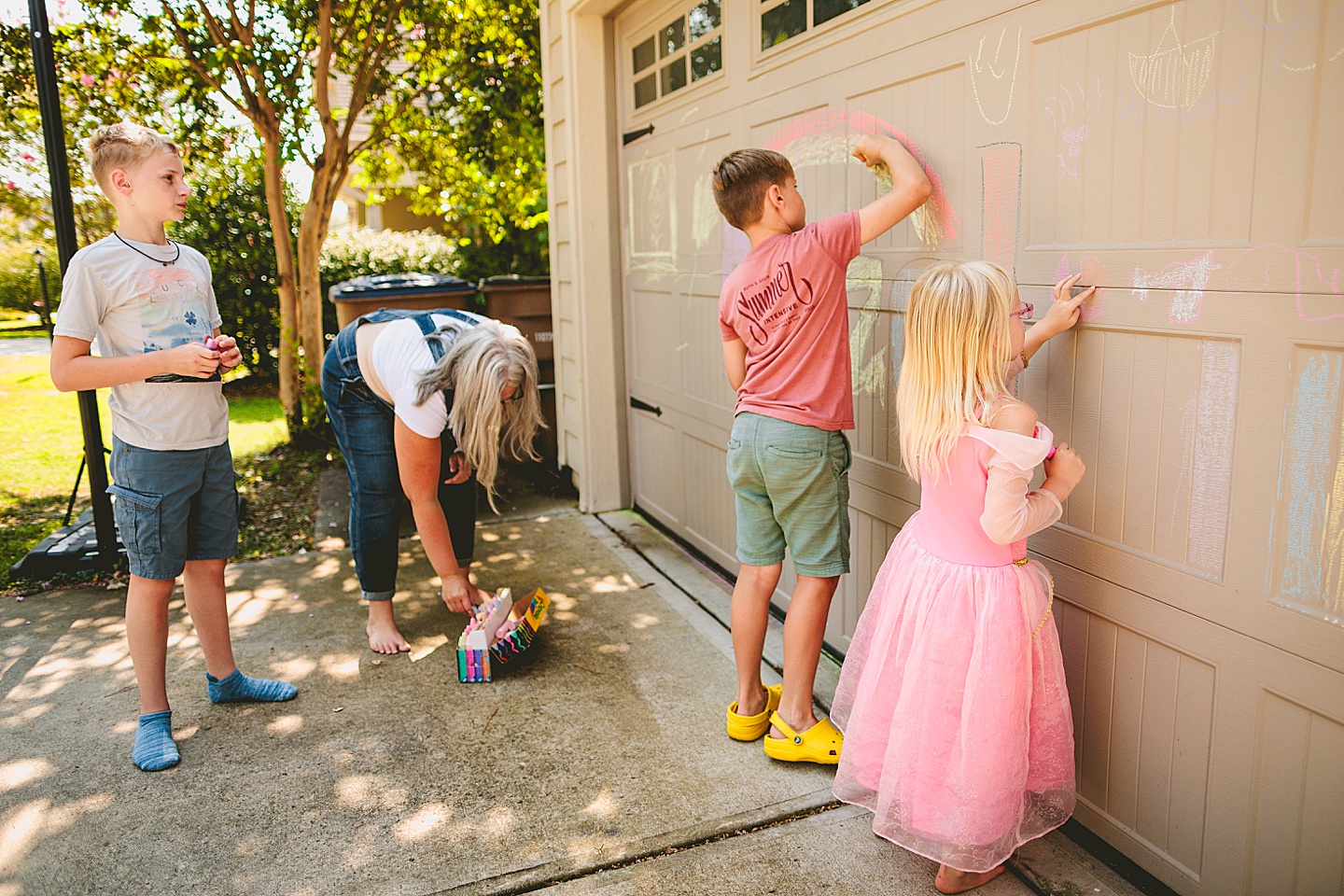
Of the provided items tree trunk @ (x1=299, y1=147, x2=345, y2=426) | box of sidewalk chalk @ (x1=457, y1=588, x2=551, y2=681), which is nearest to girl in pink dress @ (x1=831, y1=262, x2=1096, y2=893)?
box of sidewalk chalk @ (x1=457, y1=588, x2=551, y2=681)

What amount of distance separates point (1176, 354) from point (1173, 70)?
1.76ft

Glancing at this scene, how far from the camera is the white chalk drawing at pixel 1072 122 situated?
1.93 metres

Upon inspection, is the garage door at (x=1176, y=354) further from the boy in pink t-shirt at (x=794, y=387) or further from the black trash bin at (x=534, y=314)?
the black trash bin at (x=534, y=314)

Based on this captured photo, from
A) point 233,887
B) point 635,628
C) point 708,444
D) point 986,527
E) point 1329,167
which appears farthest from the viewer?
point 708,444

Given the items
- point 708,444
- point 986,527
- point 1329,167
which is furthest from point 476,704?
point 1329,167

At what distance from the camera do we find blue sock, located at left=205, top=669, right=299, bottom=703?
2914mm

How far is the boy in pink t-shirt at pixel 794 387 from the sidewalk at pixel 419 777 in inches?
14.0

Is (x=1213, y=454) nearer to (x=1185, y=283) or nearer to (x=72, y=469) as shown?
(x=1185, y=283)

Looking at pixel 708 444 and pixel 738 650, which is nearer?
pixel 738 650

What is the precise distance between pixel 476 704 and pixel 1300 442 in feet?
7.61

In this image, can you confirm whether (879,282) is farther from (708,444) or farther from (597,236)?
(597,236)

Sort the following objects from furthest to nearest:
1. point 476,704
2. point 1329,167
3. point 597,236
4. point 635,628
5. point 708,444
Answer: point 597,236 → point 708,444 → point 635,628 → point 476,704 → point 1329,167

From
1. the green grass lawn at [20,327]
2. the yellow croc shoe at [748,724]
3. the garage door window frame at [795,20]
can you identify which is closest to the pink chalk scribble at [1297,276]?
the garage door window frame at [795,20]

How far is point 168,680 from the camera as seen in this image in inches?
122
